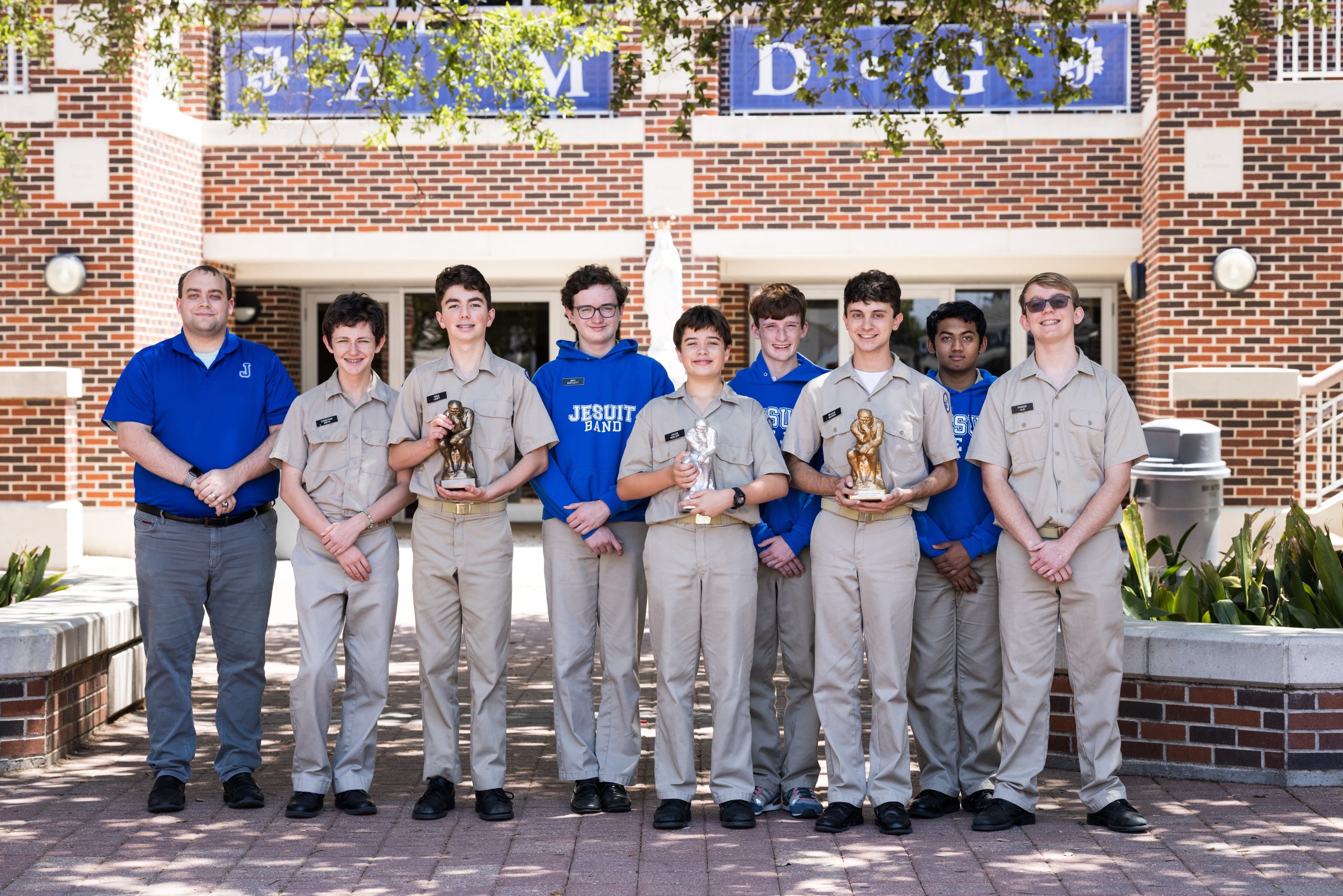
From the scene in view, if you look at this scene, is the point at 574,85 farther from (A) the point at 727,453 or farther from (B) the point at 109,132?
(A) the point at 727,453

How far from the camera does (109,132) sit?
13.0 metres

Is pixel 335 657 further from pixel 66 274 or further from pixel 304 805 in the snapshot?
pixel 66 274

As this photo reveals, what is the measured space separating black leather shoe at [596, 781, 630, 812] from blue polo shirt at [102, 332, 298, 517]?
1.76m

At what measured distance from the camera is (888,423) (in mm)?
5043

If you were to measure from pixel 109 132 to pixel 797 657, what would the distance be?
1028cm

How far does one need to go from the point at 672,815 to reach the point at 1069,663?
5.02ft

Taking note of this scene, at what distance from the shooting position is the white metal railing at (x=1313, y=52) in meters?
12.7

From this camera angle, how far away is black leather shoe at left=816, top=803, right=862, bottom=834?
495 centimetres

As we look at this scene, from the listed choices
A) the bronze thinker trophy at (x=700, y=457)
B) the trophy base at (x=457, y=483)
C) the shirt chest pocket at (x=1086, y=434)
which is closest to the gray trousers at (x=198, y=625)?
the trophy base at (x=457, y=483)

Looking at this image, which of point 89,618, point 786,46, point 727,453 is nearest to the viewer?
point 727,453

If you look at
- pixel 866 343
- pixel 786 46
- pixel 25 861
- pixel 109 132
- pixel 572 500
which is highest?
pixel 786 46

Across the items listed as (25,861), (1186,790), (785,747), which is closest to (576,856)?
(785,747)

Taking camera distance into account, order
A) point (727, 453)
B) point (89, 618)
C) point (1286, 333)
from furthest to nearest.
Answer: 1. point (1286, 333)
2. point (89, 618)
3. point (727, 453)

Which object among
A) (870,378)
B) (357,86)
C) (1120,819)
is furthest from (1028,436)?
(357,86)
